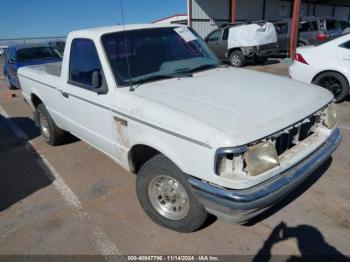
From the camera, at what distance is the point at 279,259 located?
8.48 ft

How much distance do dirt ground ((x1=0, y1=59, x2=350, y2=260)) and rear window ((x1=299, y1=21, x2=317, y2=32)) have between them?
12605 mm

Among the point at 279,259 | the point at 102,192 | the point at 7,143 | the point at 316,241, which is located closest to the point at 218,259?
the point at 279,259

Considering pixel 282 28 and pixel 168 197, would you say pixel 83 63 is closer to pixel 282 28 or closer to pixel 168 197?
pixel 168 197

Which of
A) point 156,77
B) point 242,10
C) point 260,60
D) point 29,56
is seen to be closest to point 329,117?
point 156,77

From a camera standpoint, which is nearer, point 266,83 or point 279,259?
point 279,259

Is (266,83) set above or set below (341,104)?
above

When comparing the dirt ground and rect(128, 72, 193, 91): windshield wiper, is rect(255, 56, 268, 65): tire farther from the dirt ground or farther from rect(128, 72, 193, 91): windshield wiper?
rect(128, 72, 193, 91): windshield wiper

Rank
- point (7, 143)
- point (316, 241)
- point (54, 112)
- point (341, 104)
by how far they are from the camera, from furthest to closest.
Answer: point (341, 104)
point (7, 143)
point (54, 112)
point (316, 241)

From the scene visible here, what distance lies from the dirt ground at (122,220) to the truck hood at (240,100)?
109cm

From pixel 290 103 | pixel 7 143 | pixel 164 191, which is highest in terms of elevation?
pixel 290 103

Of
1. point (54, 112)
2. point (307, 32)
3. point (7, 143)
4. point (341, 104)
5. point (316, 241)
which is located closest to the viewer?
point (316, 241)

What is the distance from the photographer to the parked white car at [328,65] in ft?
21.2

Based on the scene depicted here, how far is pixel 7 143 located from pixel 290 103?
512 centimetres

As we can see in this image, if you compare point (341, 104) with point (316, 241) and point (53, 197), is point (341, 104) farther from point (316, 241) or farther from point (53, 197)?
point (53, 197)
